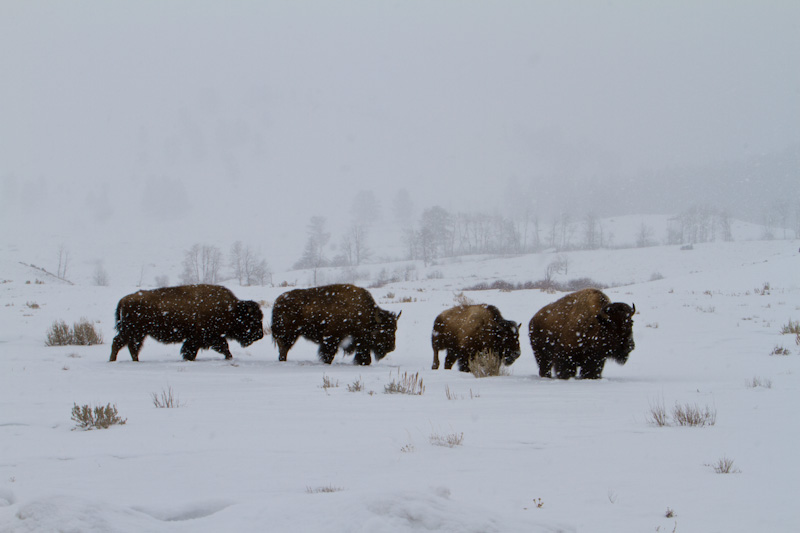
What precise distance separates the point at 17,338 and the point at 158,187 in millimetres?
151976

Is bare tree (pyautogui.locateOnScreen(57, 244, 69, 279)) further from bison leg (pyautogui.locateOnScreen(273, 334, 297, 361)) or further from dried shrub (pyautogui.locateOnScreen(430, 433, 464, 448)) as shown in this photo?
dried shrub (pyautogui.locateOnScreen(430, 433, 464, 448))

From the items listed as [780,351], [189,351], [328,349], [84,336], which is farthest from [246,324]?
[780,351]

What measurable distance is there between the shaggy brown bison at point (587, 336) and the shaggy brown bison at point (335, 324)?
3290mm

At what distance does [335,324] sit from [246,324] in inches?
76.5

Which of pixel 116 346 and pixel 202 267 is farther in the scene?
pixel 202 267

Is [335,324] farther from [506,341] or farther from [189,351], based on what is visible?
[506,341]

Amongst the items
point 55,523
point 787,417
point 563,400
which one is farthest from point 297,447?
point 787,417

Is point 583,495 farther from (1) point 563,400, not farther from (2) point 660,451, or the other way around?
(1) point 563,400

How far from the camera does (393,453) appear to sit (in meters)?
3.27

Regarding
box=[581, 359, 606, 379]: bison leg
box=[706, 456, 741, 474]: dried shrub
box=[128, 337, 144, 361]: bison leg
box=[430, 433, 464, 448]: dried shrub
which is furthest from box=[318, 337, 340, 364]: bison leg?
box=[706, 456, 741, 474]: dried shrub

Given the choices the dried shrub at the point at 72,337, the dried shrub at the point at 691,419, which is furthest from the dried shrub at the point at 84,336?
the dried shrub at the point at 691,419

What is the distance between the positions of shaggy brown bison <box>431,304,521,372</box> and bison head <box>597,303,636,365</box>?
1615 millimetres

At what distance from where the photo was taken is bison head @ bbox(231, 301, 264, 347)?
10.7 meters

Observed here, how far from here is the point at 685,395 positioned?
5.48m
